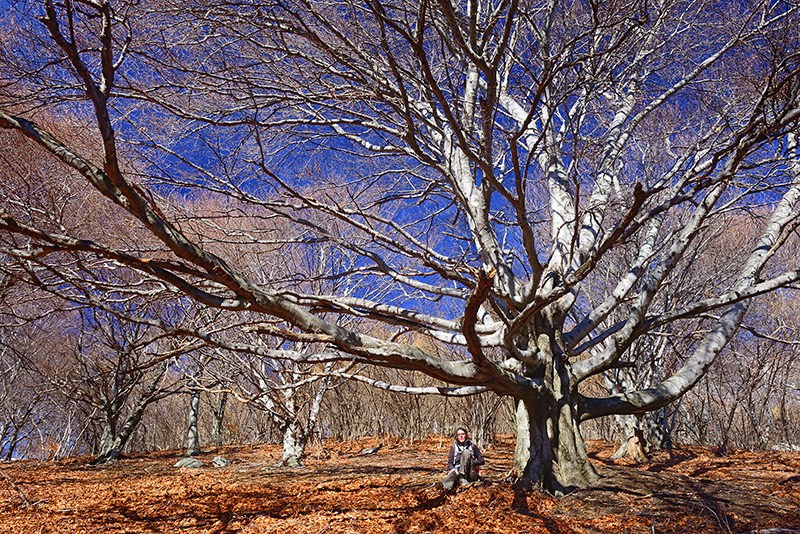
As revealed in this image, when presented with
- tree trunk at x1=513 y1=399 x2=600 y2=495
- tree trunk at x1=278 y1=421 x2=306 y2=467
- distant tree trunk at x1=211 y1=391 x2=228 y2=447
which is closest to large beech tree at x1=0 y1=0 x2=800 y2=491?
tree trunk at x1=513 y1=399 x2=600 y2=495

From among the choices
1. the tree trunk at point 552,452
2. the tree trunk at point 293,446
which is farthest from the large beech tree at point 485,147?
the tree trunk at point 293,446

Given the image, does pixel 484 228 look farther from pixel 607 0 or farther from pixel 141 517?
pixel 141 517

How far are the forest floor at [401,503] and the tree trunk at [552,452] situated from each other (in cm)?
18

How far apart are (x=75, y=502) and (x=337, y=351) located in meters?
3.98

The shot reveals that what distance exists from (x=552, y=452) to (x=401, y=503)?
1.57m

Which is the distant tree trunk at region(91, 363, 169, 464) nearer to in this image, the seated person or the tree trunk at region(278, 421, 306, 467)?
the tree trunk at region(278, 421, 306, 467)

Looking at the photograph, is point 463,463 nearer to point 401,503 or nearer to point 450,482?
point 450,482

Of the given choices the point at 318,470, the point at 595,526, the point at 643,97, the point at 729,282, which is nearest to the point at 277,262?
the point at 318,470

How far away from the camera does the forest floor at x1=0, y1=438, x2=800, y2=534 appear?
3512mm

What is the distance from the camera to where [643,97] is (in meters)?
5.94

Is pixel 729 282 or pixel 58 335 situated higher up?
pixel 729 282

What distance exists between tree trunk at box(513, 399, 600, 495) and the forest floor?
0.59 ft

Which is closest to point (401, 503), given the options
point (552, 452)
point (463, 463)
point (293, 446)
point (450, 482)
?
point (450, 482)

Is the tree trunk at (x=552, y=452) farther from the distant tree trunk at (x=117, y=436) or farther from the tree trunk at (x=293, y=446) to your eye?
the distant tree trunk at (x=117, y=436)
